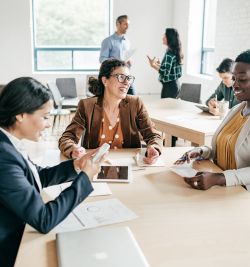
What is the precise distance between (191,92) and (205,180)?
132 inches

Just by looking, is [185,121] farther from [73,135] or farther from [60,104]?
[60,104]

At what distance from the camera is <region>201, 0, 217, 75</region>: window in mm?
6609

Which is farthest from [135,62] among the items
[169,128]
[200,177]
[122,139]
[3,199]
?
[3,199]

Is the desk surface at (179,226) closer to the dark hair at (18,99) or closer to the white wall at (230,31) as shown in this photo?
the dark hair at (18,99)

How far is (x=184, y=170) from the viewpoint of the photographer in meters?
1.93

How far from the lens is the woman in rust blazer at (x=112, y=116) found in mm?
2416

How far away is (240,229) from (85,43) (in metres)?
6.65

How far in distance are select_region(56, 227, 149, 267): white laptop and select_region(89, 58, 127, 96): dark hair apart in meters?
1.39

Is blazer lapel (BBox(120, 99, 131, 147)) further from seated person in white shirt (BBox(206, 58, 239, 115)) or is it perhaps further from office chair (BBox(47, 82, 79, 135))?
office chair (BBox(47, 82, 79, 135))

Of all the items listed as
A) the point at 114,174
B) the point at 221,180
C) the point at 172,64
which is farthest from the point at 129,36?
the point at 221,180

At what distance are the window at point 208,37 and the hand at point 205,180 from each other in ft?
16.8

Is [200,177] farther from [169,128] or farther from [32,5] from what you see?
[32,5]

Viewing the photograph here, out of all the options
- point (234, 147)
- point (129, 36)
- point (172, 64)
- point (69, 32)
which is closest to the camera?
point (234, 147)

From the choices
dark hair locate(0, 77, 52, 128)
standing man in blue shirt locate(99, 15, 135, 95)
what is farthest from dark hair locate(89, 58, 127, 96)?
standing man in blue shirt locate(99, 15, 135, 95)
